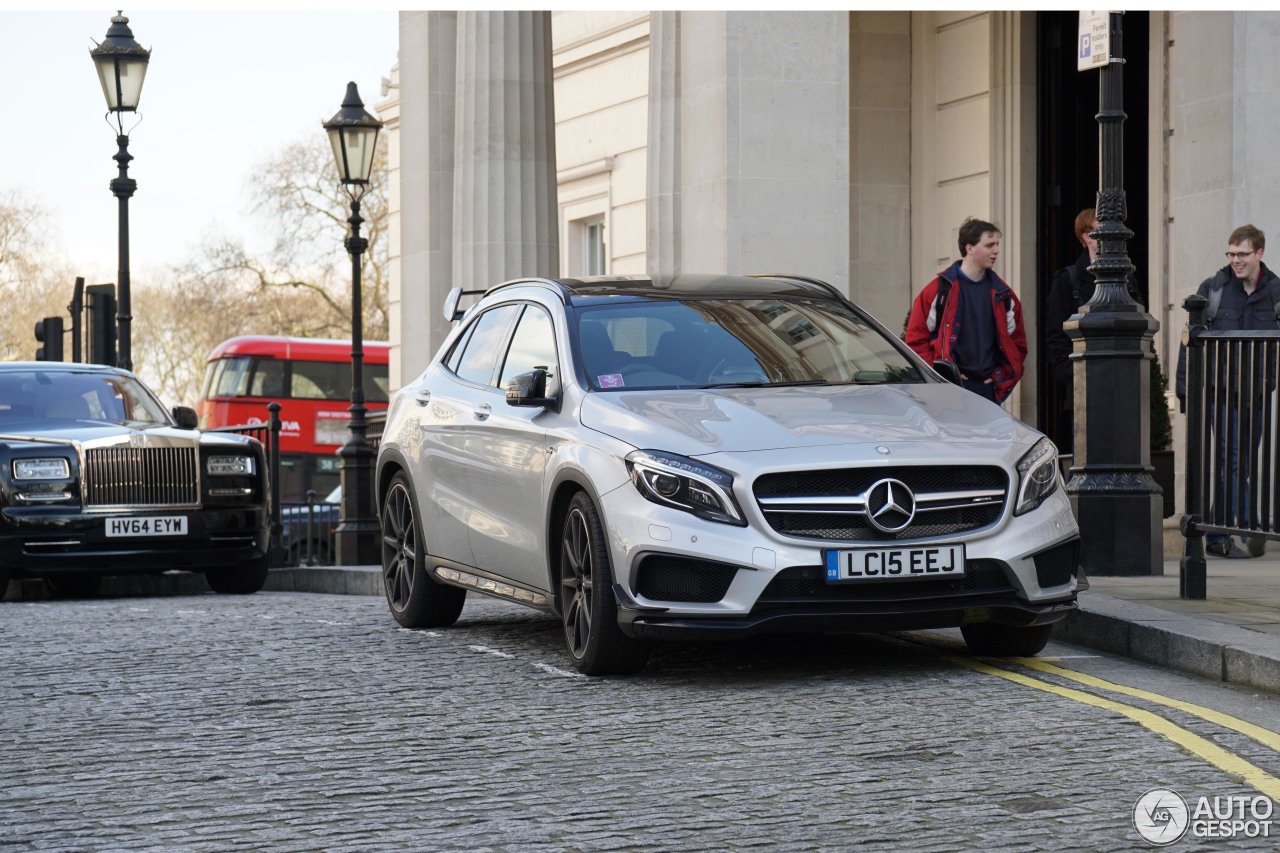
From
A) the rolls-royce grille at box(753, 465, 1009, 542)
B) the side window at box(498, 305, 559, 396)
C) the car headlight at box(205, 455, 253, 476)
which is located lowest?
the car headlight at box(205, 455, 253, 476)

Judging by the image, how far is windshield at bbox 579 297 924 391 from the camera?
8.22 meters

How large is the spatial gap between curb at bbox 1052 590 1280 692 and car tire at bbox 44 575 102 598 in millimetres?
9927

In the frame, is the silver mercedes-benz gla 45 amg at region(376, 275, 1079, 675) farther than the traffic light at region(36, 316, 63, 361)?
No

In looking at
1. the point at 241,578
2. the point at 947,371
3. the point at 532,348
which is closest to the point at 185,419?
the point at 241,578

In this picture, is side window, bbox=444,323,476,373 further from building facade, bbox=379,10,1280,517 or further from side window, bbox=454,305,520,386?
building facade, bbox=379,10,1280,517

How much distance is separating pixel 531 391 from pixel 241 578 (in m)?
7.70

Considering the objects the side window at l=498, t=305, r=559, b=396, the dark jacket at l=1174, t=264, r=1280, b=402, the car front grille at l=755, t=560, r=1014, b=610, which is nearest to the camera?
the car front grille at l=755, t=560, r=1014, b=610

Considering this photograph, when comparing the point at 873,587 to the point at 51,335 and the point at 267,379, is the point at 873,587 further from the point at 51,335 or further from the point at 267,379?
the point at 267,379

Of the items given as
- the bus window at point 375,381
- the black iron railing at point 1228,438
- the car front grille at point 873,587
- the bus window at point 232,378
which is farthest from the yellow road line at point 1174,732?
the bus window at point 375,381

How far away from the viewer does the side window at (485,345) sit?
927cm

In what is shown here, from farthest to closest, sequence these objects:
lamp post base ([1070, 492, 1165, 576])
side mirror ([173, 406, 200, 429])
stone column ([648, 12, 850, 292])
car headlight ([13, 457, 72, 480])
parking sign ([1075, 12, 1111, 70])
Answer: side mirror ([173, 406, 200, 429]) < stone column ([648, 12, 850, 292]) < car headlight ([13, 457, 72, 480]) < lamp post base ([1070, 492, 1165, 576]) < parking sign ([1075, 12, 1111, 70])

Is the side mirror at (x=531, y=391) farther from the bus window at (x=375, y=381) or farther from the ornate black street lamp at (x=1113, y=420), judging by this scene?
the bus window at (x=375, y=381)

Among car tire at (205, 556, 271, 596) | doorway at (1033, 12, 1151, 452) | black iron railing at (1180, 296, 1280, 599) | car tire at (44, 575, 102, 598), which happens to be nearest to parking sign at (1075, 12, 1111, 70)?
black iron railing at (1180, 296, 1280, 599)

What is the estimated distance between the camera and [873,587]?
281 inches
